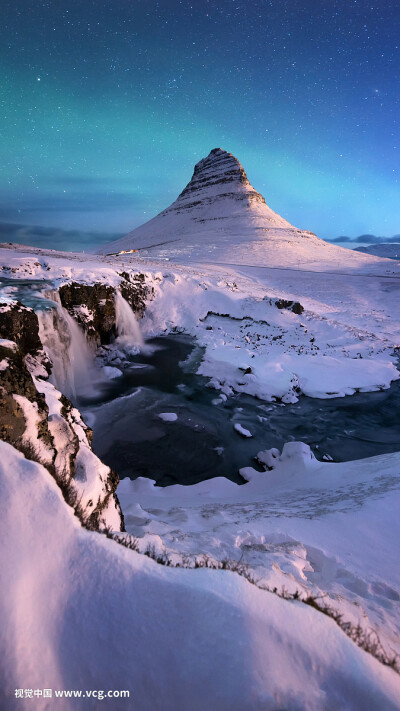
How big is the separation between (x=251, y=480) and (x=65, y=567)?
5.80 m

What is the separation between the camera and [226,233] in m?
80.2

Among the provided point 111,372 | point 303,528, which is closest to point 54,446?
Result: point 303,528

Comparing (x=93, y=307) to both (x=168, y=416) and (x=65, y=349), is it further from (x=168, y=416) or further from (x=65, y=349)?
(x=168, y=416)

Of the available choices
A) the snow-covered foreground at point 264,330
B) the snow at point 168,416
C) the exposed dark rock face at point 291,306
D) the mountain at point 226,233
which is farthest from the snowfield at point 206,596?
the mountain at point 226,233

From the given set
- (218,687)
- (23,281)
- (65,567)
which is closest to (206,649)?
(218,687)

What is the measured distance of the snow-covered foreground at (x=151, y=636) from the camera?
1757 mm

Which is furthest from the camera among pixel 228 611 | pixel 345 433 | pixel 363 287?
pixel 363 287

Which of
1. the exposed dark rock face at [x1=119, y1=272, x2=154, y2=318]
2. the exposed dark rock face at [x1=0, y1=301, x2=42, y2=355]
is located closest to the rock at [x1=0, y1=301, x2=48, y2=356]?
the exposed dark rock face at [x1=0, y1=301, x2=42, y2=355]

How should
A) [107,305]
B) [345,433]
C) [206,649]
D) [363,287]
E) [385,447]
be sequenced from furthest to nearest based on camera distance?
1. [363,287]
2. [107,305]
3. [345,433]
4. [385,447]
5. [206,649]

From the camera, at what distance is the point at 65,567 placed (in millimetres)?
2268

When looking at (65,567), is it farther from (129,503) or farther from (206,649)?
(129,503)

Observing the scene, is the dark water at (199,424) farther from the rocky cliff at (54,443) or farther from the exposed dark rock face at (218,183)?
the exposed dark rock face at (218,183)

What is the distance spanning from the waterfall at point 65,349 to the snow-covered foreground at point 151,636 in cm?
907

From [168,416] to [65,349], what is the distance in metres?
5.35
